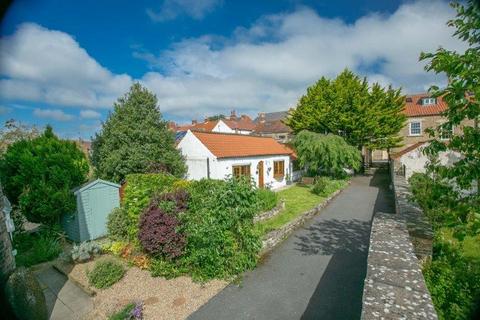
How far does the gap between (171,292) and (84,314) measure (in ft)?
6.51

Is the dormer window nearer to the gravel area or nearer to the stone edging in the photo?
the stone edging

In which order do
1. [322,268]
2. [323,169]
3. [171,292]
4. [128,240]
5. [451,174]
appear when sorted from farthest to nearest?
1. [323,169]
2. [128,240]
3. [322,268]
4. [171,292]
5. [451,174]

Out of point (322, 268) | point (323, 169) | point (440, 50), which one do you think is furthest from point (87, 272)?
point (323, 169)

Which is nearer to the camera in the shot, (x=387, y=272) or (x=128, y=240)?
(x=387, y=272)

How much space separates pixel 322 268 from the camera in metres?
7.34

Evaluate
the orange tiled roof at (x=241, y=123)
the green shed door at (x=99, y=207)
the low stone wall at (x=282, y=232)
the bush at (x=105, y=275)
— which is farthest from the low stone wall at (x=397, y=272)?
the orange tiled roof at (x=241, y=123)

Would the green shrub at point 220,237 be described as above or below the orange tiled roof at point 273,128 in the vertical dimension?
below

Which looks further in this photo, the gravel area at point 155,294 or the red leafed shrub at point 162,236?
the red leafed shrub at point 162,236

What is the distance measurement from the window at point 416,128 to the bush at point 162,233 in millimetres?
36801

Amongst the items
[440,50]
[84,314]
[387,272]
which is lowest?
[84,314]

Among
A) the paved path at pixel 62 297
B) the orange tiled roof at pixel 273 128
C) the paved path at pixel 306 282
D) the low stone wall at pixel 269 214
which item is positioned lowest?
the paved path at pixel 62 297

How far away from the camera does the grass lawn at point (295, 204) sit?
10832 mm

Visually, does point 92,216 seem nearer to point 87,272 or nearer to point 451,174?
point 87,272

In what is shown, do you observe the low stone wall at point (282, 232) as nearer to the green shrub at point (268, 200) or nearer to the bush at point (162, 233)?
the green shrub at point (268, 200)
